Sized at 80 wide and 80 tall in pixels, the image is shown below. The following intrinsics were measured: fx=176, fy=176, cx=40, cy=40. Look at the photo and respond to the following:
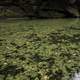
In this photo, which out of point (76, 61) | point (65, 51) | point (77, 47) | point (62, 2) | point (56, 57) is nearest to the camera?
point (76, 61)

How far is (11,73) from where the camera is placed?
7715 mm

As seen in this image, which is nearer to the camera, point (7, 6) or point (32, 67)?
point (32, 67)

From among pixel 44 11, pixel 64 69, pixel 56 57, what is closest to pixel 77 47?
pixel 56 57

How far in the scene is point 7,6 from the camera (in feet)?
113

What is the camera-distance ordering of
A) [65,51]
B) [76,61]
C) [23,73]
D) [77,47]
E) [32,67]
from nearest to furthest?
[23,73] → [32,67] → [76,61] → [65,51] → [77,47]

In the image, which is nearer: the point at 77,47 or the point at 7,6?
the point at 77,47

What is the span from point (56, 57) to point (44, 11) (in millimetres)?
27365

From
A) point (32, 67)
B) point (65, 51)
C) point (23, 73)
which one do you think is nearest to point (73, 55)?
point (65, 51)

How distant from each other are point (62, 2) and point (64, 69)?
30.5m

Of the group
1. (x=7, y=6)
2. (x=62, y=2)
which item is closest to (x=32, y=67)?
(x=7, y=6)

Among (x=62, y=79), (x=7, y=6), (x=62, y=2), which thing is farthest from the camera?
(x=62, y=2)

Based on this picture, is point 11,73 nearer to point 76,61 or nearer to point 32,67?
point 32,67

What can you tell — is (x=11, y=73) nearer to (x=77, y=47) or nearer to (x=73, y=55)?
(x=73, y=55)

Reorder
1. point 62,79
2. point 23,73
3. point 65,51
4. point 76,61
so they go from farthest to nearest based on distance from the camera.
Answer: point 65,51, point 76,61, point 23,73, point 62,79
